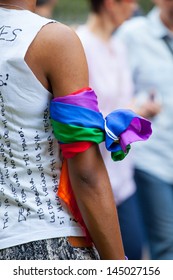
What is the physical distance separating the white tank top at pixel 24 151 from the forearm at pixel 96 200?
0.07m

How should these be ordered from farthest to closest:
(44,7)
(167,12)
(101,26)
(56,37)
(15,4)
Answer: (44,7), (167,12), (101,26), (15,4), (56,37)

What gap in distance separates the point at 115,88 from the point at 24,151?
2.54m

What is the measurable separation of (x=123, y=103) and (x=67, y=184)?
A: 2.54 meters

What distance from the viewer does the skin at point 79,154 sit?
2859mm

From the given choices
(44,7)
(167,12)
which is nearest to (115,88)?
(167,12)

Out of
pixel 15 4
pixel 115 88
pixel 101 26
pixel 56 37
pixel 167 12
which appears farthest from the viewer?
pixel 167 12

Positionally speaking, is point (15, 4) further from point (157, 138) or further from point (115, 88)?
point (157, 138)

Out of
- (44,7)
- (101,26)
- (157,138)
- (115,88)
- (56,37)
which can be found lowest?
(157,138)

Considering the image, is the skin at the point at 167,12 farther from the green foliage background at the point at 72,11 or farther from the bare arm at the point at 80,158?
the green foliage background at the point at 72,11

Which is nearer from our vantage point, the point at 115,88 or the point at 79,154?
the point at 79,154

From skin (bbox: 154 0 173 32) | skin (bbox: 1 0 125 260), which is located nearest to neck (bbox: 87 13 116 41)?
skin (bbox: 154 0 173 32)

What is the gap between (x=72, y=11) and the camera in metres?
15.2

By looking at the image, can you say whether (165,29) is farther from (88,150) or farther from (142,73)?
(88,150)
